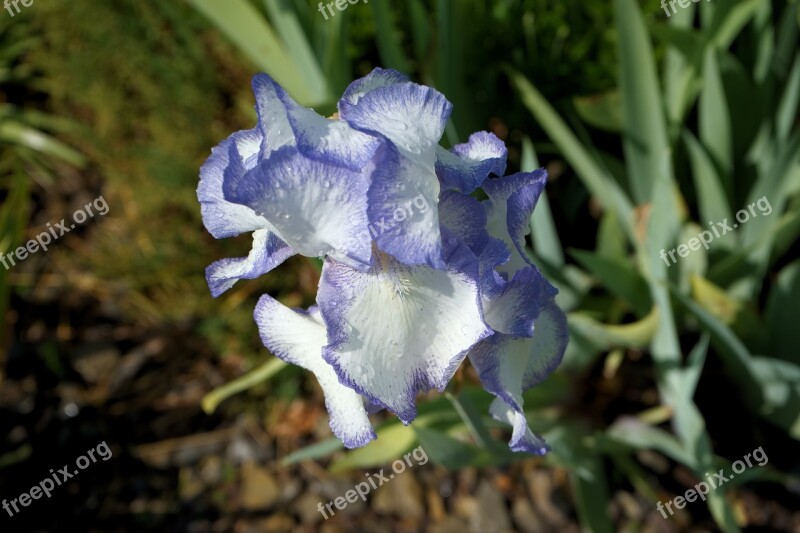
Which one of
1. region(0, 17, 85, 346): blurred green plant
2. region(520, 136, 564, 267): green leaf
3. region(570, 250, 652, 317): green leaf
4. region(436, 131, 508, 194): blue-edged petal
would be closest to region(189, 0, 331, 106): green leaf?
region(520, 136, 564, 267): green leaf

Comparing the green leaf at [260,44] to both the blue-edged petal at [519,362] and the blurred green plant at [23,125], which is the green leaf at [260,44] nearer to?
the blue-edged petal at [519,362]

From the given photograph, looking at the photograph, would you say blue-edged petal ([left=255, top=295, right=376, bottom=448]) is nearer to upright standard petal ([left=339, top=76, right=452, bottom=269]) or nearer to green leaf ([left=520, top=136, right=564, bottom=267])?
upright standard petal ([left=339, top=76, right=452, bottom=269])

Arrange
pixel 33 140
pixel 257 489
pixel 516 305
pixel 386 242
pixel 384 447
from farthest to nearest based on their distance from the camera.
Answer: pixel 33 140, pixel 257 489, pixel 384 447, pixel 516 305, pixel 386 242

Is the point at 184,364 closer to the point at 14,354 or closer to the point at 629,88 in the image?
the point at 14,354

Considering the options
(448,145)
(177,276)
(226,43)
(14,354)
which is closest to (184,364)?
(177,276)

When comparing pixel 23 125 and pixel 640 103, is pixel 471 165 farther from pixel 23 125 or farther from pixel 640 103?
pixel 23 125

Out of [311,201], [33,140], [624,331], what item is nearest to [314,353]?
[311,201]
